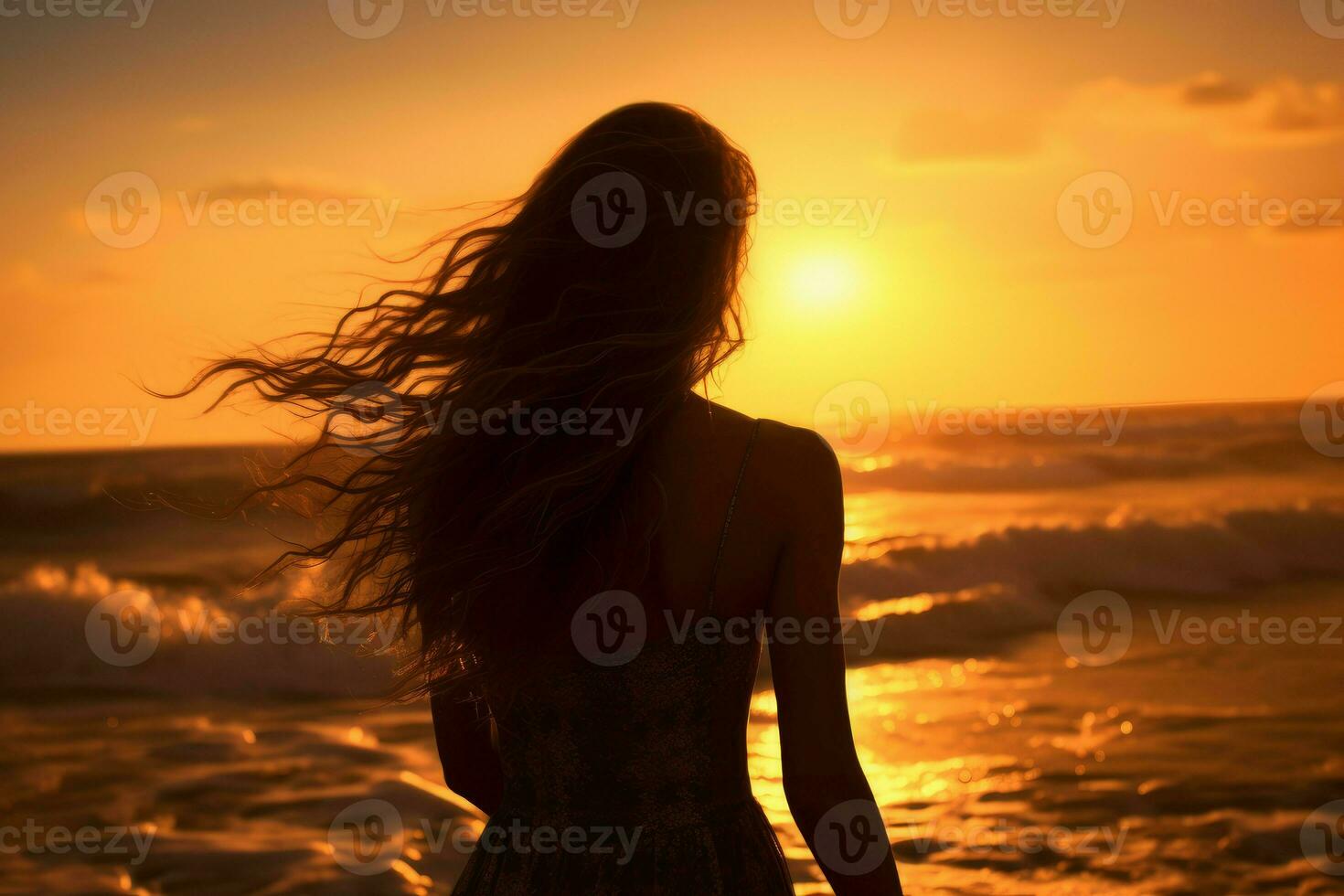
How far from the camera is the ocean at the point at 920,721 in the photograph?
632cm

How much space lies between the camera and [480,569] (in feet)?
6.29

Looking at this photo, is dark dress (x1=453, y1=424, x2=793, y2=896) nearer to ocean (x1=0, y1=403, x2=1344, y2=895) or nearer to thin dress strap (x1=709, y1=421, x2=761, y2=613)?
thin dress strap (x1=709, y1=421, x2=761, y2=613)

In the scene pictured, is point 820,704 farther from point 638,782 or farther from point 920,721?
point 920,721

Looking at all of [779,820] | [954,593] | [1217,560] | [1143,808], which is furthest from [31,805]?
[1217,560]

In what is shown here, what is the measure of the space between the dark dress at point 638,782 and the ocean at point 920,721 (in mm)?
492

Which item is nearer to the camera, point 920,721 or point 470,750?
point 470,750

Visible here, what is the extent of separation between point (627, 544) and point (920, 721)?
25.3 feet

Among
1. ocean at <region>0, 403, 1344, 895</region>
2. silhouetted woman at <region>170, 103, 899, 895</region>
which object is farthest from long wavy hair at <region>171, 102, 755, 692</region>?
ocean at <region>0, 403, 1344, 895</region>

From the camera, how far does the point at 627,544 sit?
1869 mm

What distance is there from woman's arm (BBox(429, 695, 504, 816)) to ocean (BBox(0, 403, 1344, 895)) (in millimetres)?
168

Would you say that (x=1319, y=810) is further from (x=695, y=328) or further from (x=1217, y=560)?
(x=1217, y=560)

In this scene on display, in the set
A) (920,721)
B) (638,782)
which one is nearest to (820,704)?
(638,782)

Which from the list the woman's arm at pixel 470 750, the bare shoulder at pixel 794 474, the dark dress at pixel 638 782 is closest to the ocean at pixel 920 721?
the woman's arm at pixel 470 750

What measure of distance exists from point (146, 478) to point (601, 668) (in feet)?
143
